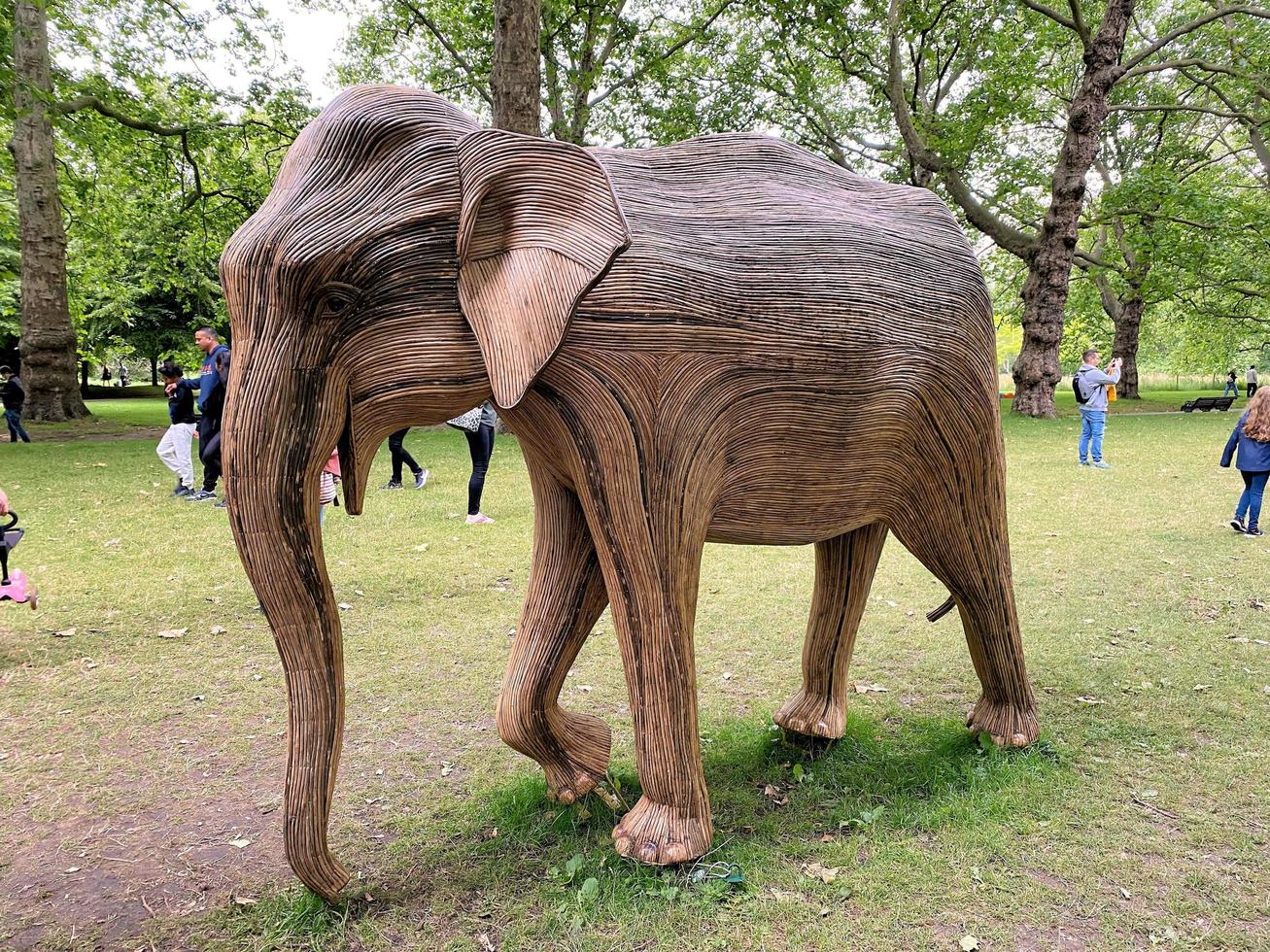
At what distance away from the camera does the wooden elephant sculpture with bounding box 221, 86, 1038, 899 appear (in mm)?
1838

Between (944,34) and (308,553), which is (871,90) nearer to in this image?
(944,34)

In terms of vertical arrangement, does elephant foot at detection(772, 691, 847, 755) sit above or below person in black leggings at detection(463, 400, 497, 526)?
below

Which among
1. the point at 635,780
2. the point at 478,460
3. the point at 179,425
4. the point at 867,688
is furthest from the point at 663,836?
the point at 179,425

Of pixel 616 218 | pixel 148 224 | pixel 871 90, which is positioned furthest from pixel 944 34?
pixel 616 218

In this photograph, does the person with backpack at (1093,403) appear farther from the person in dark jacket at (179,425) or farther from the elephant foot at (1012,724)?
the person in dark jacket at (179,425)

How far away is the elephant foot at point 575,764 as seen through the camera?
2756 millimetres

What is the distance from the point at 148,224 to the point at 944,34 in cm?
1700

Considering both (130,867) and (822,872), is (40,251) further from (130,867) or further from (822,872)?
(822,872)

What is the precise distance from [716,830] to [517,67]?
9598 millimetres

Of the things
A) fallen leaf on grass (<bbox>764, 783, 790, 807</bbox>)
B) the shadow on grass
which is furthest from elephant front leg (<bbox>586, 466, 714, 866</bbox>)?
fallen leaf on grass (<bbox>764, 783, 790, 807</bbox>)

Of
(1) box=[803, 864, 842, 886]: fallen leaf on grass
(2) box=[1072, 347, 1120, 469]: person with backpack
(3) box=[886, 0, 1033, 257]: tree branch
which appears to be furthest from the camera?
(3) box=[886, 0, 1033, 257]: tree branch

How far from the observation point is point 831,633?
10.4 feet

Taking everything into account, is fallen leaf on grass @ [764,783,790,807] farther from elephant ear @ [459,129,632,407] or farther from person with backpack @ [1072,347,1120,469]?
person with backpack @ [1072,347,1120,469]

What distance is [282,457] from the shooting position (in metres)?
1.84
